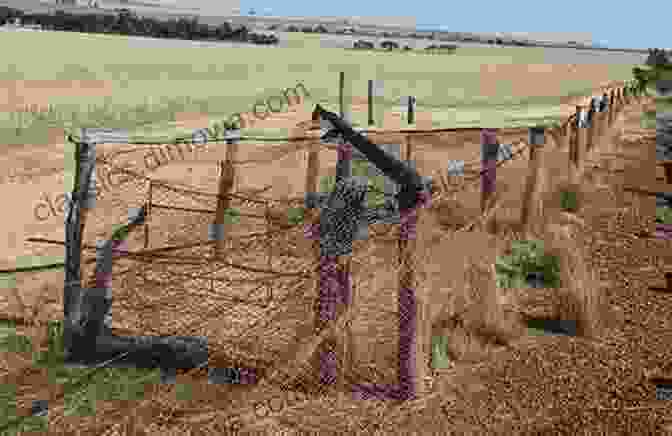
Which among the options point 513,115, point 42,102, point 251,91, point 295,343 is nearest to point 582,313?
point 295,343

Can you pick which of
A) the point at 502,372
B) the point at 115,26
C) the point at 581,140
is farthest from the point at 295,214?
the point at 115,26

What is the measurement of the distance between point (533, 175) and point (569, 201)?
3.03 metres

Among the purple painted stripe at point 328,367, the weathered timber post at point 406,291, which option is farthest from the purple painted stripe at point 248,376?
the weathered timber post at point 406,291

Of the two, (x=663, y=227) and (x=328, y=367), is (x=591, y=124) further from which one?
(x=328, y=367)

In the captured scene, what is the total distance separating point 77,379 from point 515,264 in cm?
507

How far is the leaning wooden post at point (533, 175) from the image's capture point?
31.4 ft

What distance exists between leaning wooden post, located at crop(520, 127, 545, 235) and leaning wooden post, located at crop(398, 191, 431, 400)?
4.22 metres

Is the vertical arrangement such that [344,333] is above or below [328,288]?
below

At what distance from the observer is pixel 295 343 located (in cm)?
572

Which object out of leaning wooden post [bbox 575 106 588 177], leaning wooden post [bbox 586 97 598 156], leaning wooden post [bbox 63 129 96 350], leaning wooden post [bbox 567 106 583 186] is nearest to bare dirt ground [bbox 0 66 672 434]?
leaning wooden post [bbox 63 129 96 350]

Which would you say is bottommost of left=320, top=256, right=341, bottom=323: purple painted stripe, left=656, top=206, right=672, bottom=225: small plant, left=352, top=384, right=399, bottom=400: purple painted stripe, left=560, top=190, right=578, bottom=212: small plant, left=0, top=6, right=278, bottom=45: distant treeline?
left=656, top=206, right=672, bottom=225: small plant

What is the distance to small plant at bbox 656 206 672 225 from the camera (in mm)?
12406

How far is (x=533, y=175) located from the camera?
9.80 m

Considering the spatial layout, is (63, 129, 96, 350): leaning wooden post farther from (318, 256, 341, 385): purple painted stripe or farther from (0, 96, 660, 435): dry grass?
(318, 256, 341, 385): purple painted stripe
